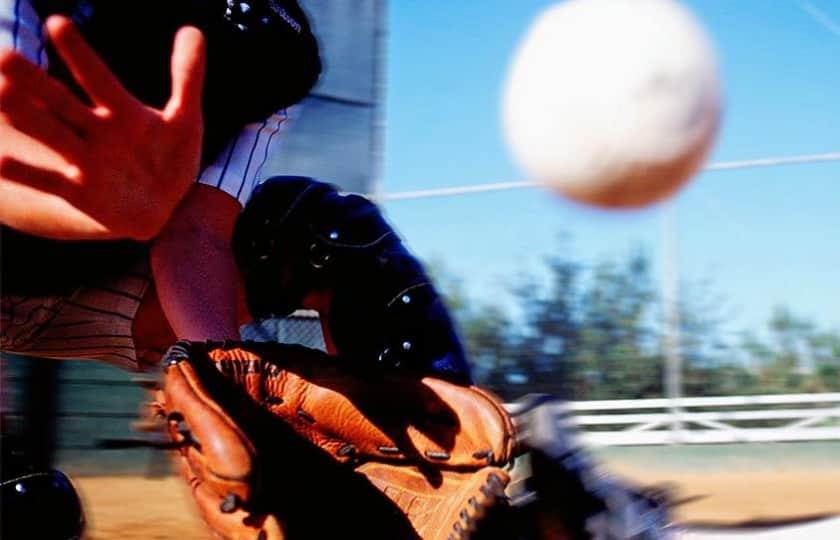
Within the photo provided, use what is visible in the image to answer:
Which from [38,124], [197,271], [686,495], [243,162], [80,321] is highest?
[38,124]

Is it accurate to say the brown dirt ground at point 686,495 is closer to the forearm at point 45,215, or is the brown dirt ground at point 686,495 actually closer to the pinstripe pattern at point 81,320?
the pinstripe pattern at point 81,320

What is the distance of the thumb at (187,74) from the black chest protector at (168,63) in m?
0.32

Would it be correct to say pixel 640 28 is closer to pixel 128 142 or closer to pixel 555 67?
pixel 555 67

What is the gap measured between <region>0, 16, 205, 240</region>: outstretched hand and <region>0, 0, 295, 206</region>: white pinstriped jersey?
5.8 inches

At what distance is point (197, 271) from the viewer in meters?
1.51

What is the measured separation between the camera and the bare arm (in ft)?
4.93

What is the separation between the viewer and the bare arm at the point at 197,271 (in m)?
1.50

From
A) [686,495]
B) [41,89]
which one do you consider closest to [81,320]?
[41,89]

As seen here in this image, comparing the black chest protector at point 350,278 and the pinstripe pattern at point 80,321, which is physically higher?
the black chest protector at point 350,278

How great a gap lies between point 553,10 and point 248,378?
2.70ft

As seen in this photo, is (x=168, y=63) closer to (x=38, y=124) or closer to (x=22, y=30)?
(x=22, y=30)

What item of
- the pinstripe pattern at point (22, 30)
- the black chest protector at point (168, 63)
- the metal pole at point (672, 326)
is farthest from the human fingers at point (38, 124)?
the metal pole at point (672, 326)

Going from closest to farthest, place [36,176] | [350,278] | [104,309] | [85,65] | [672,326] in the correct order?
[85,65] → [36,176] → [350,278] → [104,309] → [672,326]

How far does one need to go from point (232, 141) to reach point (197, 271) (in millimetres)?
232
